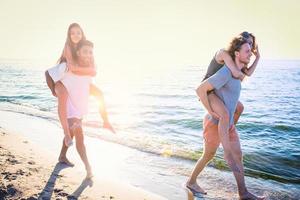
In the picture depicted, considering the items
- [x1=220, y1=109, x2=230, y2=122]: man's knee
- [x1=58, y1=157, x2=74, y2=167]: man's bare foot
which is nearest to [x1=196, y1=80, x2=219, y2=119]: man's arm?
[x1=220, y1=109, x2=230, y2=122]: man's knee

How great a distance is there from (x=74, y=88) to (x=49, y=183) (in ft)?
4.65

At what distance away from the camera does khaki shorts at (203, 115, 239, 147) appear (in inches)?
190

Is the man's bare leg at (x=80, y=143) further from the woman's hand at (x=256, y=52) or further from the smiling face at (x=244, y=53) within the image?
the woman's hand at (x=256, y=52)

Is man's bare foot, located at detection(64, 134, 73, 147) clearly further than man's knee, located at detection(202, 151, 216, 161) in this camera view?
No

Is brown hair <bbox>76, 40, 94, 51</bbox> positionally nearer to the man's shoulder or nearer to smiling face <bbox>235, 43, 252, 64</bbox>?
the man's shoulder

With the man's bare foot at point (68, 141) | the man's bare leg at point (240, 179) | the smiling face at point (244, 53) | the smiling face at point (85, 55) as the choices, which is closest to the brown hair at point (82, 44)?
the smiling face at point (85, 55)

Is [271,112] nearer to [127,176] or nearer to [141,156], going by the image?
[141,156]

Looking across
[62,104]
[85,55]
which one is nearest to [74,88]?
[62,104]

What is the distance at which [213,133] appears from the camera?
16.1 feet

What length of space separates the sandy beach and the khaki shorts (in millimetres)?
1101

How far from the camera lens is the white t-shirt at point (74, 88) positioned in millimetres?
5086

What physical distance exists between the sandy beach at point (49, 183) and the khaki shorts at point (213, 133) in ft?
3.61

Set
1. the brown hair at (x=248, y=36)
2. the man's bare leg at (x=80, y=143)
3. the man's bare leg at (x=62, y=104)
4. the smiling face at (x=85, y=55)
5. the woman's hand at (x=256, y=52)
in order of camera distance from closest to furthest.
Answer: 1. the brown hair at (x=248, y=36)
2. the woman's hand at (x=256, y=52)
3. the man's bare leg at (x=62, y=104)
4. the smiling face at (x=85, y=55)
5. the man's bare leg at (x=80, y=143)

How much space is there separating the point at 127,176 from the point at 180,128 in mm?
7109
